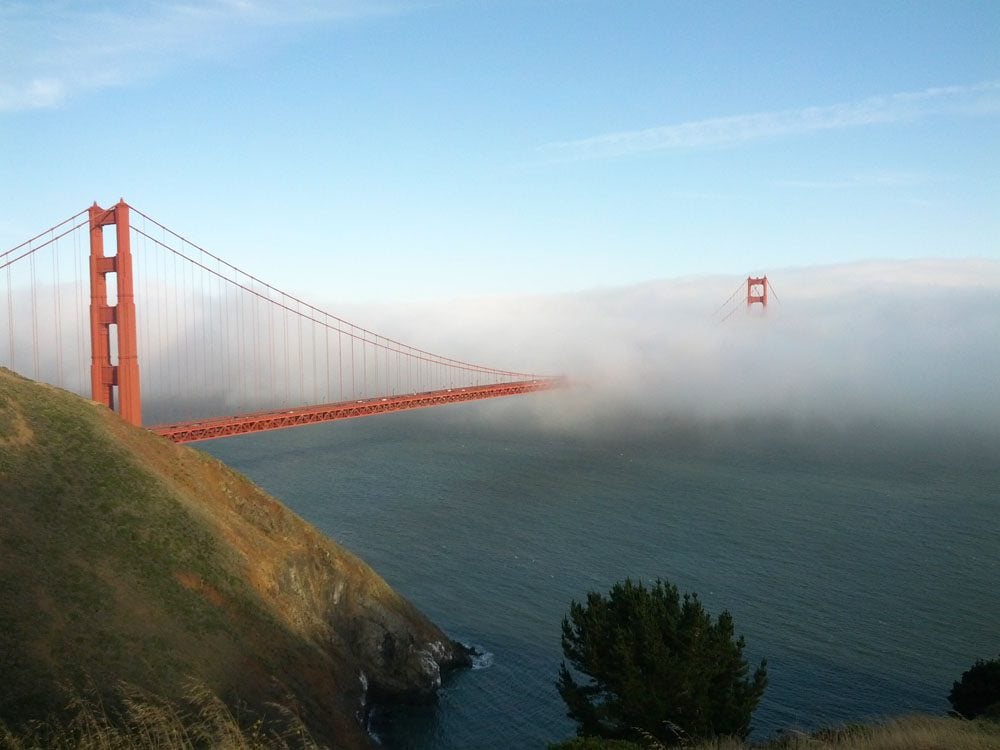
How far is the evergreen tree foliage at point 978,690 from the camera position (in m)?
18.2

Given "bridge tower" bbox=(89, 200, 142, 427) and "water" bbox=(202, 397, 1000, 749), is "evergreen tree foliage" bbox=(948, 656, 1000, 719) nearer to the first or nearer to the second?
"water" bbox=(202, 397, 1000, 749)

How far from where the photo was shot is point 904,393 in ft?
358

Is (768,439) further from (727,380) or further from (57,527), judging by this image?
(57,527)

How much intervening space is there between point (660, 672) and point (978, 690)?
8.25m

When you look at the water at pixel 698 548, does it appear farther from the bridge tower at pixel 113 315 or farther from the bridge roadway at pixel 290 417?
the bridge tower at pixel 113 315

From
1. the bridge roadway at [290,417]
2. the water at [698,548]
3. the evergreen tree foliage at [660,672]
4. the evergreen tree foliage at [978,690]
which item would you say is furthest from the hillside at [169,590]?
the evergreen tree foliage at [978,690]

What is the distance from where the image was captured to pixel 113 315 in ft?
97.7

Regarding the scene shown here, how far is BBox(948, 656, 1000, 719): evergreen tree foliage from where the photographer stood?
59.9ft

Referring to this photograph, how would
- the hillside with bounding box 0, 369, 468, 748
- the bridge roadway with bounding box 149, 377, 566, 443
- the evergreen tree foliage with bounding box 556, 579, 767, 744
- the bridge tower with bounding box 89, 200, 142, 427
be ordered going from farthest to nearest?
the bridge roadway with bounding box 149, 377, 566, 443 → the bridge tower with bounding box 89, 200, 142, 427 → the hillside with bounding box 0, 369, 468, 748 → the evergreen tree foliage with bounding box 556, 579, 767, 744

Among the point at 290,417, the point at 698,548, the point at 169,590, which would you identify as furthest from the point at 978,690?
the point at 290,417

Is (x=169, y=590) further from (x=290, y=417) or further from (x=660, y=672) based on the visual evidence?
(x=290, y=417)

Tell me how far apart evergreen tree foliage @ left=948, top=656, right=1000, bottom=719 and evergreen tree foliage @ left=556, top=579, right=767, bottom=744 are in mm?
5748

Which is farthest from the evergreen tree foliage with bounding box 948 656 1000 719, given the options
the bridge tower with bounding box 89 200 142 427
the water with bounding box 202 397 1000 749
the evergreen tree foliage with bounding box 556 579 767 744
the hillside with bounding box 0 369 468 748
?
the bridge tower with bounding box 89 200 142 427

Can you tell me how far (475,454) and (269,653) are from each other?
1834 inches
